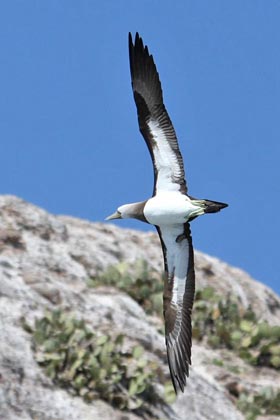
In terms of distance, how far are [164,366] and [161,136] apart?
269 inches

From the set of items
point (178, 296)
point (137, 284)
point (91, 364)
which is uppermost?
point (137, 284)

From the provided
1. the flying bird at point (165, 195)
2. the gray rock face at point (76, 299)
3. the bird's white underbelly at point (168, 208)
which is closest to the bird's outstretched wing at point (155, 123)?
the flying bird at point (165, 195)

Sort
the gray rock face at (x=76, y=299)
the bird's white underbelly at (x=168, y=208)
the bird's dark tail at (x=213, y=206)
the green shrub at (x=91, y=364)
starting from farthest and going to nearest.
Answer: the green shrub at (x=91, y=364) → the gray rock face at (x=76, y=299) → the bird's white underbelly at (x=168, y=208) → the bird's dark tail at (x=213, y=206)

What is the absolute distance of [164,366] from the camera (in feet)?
97.3

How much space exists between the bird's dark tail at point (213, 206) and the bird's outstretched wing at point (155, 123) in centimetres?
100

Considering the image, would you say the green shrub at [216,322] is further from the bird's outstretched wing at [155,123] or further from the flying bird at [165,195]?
the bird's outstretched wing at [155,123]

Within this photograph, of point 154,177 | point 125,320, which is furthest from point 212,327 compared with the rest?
point 154,177

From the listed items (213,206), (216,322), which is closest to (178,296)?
(213,206)

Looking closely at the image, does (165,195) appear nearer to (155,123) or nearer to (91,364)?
(155,123)

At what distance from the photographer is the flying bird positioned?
2423cm

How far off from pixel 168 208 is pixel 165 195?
0.99ft

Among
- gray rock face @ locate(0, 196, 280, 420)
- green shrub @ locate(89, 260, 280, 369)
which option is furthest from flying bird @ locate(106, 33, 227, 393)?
green shrub @ locate(89, 260, 280, 369)

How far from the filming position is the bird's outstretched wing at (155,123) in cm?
2447

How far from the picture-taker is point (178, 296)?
1008 inches
